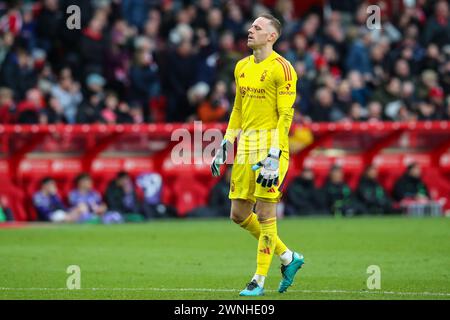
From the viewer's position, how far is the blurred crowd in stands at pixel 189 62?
22.3m

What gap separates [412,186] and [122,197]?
19.5 ft

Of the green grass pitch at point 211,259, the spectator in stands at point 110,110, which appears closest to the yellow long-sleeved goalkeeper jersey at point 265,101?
the green grass pitch at point 211,259

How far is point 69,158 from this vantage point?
2166 cm

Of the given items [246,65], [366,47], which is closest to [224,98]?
[366,47]

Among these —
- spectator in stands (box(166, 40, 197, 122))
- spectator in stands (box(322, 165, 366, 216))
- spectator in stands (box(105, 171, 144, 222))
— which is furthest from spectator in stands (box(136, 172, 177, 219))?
spectator in stands (box(322, 165, 366, 216))

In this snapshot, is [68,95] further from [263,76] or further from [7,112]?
[263,76]

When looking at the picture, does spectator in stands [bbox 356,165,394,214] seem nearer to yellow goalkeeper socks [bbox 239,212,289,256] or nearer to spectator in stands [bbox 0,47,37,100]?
spectator in stands [bbox 0,47,37,100]

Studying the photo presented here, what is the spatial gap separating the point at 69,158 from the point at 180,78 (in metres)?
3.44

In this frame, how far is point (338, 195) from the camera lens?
22.5 meters

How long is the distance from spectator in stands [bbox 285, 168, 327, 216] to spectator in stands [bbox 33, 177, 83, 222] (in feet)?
14.0

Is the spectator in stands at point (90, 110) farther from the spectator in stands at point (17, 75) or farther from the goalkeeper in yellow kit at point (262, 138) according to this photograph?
the goalkeeper in yellow kit at point (262, 138)

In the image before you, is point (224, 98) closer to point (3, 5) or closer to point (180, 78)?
point (180, 78)

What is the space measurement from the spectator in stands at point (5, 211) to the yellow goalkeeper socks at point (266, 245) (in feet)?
34.1

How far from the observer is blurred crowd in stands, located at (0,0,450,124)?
22.3m
